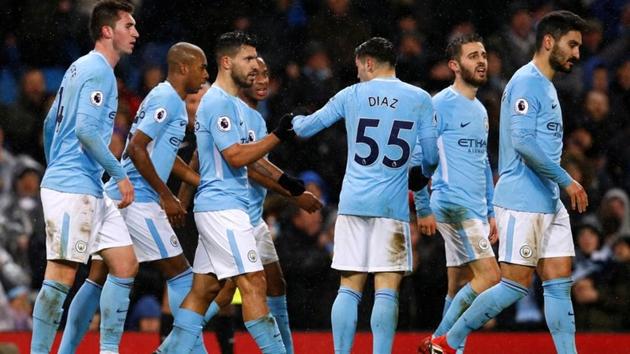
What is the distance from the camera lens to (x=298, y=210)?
10914 mm

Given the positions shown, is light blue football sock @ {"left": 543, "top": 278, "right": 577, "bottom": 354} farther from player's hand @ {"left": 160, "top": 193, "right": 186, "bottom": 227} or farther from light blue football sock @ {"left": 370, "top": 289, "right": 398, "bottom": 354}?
player's hand @ {"left": 160, "top": 193, "right": 186, "bottom": 227}

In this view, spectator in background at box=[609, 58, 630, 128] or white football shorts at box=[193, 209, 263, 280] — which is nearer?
white football shorts at box=[193, 209, 263, 280]

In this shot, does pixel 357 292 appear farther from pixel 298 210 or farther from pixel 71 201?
pixel 298 210

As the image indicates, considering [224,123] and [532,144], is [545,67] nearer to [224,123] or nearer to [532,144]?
[532,144]

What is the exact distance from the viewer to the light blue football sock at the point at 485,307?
7250 mm

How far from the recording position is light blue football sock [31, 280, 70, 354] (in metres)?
6.80

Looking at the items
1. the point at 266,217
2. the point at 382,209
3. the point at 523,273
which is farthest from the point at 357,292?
the point at 266,217

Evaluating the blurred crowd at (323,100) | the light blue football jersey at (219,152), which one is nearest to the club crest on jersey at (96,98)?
the light blue football jersey at (219,152)

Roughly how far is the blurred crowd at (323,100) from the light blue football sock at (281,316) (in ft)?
9.14

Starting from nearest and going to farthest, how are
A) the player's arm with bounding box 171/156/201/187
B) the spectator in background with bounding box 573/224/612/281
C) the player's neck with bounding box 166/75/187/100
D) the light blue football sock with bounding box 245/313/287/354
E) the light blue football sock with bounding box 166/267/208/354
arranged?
the light blue football sock with bounding box 245/313/287/354 → the light blue football sock with bounding box 166/267/208/354 → the player's arm with bounding box 171/156/201/187 → the player's neck with bounding box 166/75/187/100 → the spectator in background with bounding box 573/224/612/281

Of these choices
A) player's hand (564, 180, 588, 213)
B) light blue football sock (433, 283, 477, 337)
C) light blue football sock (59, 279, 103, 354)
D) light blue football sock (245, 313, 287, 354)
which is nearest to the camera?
light blue football sock (245, 313, 287, 354)

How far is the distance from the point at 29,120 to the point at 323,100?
9.45ft

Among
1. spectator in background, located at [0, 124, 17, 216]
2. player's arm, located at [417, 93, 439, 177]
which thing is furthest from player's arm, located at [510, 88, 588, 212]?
spectator in background, located at [0, 124, 17, 216]

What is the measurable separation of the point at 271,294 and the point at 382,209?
952mm
